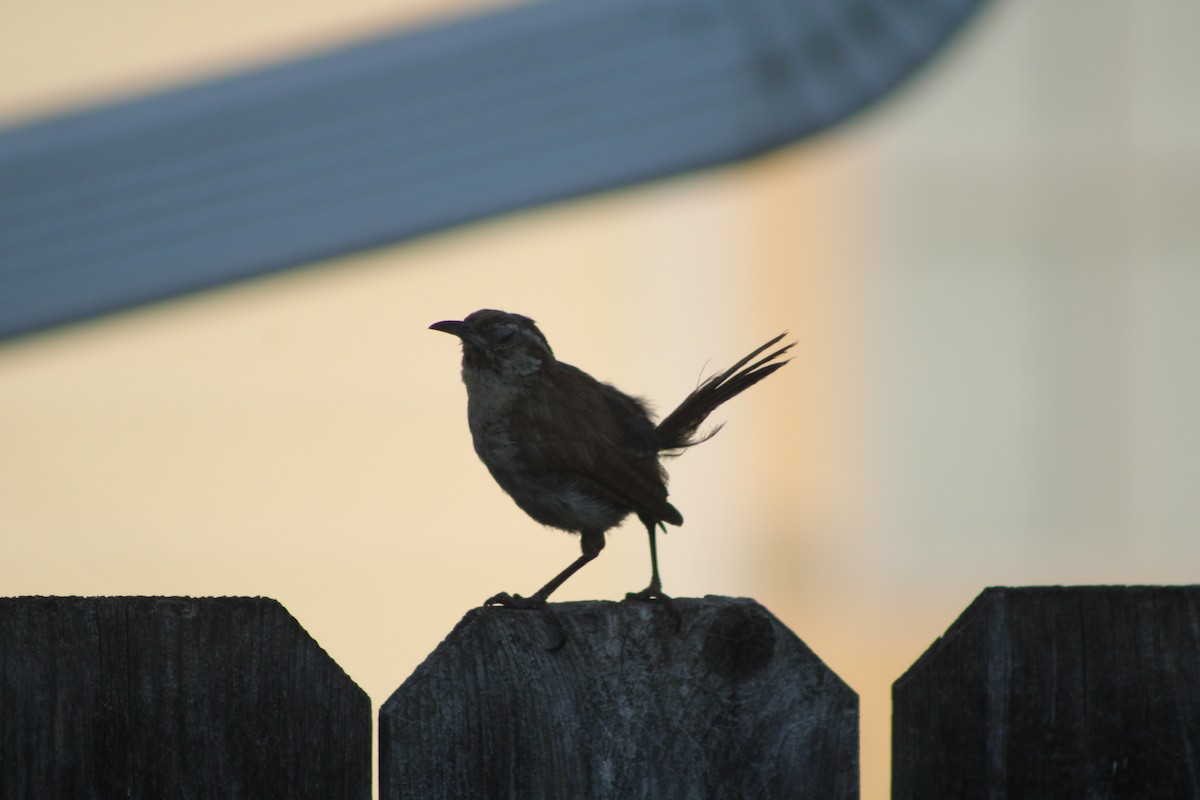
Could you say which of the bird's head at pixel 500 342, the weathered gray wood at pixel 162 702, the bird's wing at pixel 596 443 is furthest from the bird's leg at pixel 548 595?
the bird's head at pixel 500 342

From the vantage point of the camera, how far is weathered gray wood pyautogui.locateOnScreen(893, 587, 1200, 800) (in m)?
2.42

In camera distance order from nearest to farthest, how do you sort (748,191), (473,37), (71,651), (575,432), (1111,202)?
(71,651) < (575,432) < (473,37) < (748,191) < (1111,202)

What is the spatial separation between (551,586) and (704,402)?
31.8 inches

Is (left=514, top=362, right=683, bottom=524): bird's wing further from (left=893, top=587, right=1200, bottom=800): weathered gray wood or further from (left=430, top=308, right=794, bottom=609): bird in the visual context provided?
(left=893, top=587, right=1200, bottom=800): weathered gray wood

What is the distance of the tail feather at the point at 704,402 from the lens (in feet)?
12.3

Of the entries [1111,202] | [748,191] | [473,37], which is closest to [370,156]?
[473,37]

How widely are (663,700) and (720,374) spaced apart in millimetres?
1509

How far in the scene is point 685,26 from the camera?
4555 mm

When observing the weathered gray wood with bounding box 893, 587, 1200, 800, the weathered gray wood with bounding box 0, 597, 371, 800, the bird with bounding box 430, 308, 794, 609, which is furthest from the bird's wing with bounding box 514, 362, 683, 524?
the weathered gray wood with bounding box 0, 597, 371, 800

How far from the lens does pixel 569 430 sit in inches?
143

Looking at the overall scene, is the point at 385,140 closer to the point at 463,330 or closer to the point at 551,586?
the point at 463,330

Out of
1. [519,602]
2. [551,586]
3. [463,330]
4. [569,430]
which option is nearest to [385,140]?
[463,330]

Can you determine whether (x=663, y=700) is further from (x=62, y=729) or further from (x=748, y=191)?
(x=748, y=191)

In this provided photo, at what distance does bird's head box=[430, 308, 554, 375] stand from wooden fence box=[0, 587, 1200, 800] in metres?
1.52
